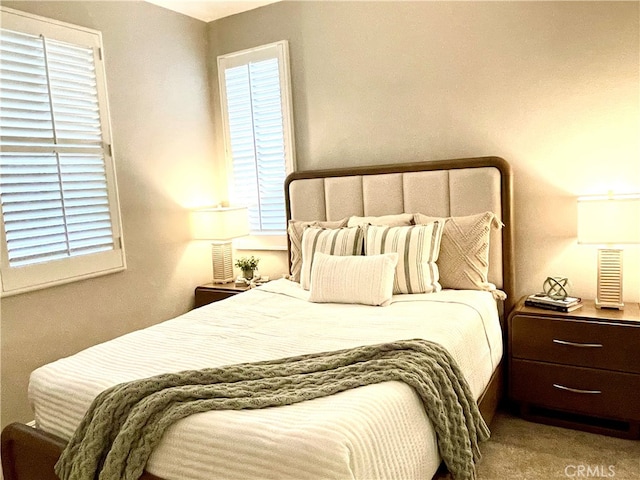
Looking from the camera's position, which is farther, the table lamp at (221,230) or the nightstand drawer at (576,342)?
the table lamp at (221,230)

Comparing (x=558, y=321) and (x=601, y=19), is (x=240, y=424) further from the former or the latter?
(x=601, y=19)

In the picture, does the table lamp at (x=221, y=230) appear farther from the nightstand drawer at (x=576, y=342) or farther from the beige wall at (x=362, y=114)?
the nightstand drawer at (x=576, y=342)

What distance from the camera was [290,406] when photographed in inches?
58.8

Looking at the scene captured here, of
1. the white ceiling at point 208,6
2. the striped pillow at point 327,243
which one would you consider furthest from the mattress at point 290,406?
the white ceiling at point 208,6

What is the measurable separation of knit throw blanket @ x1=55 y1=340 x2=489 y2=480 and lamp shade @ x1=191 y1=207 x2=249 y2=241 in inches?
76.9

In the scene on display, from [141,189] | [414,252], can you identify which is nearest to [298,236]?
[414,252]

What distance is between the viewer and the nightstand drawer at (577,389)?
7.92 feet

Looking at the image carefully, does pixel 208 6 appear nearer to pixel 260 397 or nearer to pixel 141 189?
pixel 141 189

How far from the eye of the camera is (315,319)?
240 cm

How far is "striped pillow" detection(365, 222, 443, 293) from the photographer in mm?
2736

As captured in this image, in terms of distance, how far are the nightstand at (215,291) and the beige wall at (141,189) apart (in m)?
0.11

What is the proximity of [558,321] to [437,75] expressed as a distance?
5.39 ft

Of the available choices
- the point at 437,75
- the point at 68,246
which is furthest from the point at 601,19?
the point at 68,246

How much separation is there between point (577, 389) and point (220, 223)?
8.13 feet
